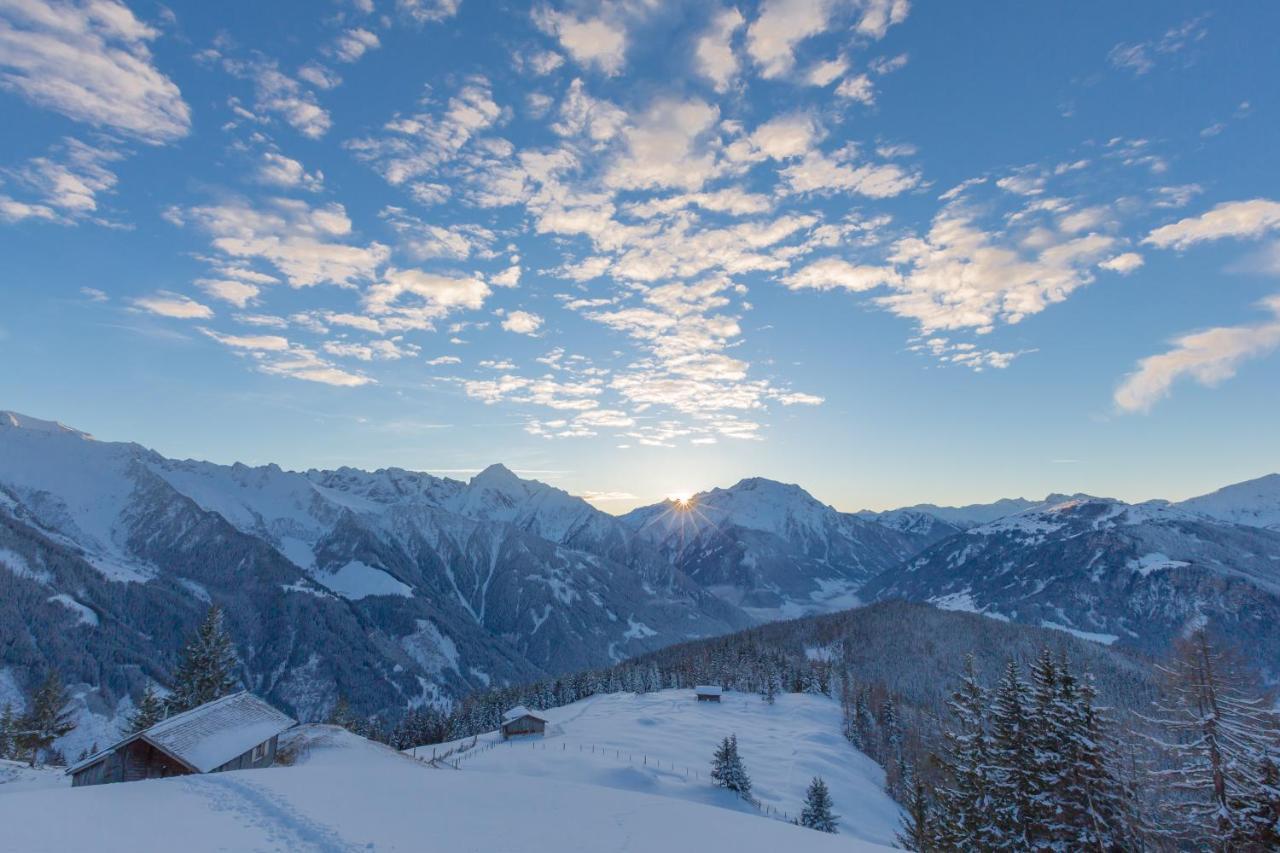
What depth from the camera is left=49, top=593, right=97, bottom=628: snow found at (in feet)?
582

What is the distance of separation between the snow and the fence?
158 metres

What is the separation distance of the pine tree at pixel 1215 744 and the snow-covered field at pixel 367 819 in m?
11.0

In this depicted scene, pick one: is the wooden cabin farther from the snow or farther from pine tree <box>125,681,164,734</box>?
the snow

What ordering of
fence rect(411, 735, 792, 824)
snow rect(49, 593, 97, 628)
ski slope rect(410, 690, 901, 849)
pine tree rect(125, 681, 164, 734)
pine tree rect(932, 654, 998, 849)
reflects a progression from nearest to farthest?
pine tree rect(932, 654, 998, 849), fence rect(411, 735, 792, 824), ski slope rect(410, 690, 901, 849), pine tree rect(125, 681, 164, 734), snow rect(49, 593, 97, 628)

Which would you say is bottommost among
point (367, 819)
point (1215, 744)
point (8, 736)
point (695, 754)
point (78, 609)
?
point (78, 609)

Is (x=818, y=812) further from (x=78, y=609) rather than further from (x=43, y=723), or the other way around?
(x=78, y=609)

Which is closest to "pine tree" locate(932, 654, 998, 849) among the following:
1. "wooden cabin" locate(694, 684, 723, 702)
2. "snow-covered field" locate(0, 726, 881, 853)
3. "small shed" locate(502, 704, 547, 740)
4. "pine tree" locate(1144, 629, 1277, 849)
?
"snow-covered field" locate(0, 726, 881, 853)

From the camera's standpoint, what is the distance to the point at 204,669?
61031 millimetres

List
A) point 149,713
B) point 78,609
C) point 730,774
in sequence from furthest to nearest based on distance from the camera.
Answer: point 78,609 < point 149,713 < point 730,774

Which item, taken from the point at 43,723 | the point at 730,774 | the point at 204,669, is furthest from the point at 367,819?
the point at 43,723

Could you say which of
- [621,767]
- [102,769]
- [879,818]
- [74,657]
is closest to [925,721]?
[879,818]

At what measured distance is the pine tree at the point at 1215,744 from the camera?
18.5 m

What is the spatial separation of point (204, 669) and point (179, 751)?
31.0 metres

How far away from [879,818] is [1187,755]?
2366 inches
